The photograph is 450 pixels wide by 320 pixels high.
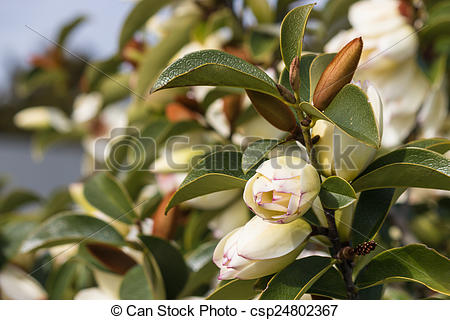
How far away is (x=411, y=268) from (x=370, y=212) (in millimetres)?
61

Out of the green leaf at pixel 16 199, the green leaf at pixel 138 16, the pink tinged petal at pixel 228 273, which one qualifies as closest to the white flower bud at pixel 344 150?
the pink tinged petal at pixel 228 273

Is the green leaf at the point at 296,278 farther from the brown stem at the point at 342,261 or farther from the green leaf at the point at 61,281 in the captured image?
the green leaf at the point at 61,281

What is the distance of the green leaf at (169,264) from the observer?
1.73 feet

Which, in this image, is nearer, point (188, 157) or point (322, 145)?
point (322, 145)

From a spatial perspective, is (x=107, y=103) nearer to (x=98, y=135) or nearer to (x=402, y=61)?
(x=98, y=135)

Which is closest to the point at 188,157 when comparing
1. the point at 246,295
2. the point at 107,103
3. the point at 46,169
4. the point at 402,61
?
the point at 246,295

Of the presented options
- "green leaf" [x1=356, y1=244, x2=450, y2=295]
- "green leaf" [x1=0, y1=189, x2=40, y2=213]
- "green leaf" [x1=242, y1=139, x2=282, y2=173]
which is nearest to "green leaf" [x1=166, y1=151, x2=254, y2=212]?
"green leaf" [x1=242, y1=139, x2=282, y2=173]

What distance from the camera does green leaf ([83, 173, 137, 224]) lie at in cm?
60

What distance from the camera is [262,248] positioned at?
1.18 feet

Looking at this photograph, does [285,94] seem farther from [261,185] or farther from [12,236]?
[12,236]

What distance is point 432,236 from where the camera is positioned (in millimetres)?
954

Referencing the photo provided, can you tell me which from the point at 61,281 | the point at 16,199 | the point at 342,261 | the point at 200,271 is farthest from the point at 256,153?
the point at 16,199

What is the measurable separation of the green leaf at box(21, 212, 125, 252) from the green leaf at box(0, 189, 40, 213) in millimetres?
455
